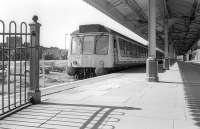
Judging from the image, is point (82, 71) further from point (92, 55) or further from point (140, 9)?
point (140, 9)

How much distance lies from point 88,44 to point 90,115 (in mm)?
12973

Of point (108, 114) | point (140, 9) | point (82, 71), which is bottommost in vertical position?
point (108, 114)

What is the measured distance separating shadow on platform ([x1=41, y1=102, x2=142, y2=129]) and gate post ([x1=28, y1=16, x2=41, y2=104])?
10.9 inches

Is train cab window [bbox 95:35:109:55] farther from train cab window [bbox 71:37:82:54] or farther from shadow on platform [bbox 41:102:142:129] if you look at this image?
shadow on platform [bbox 41:102:142:129]

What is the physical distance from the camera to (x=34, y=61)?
22.8 feet

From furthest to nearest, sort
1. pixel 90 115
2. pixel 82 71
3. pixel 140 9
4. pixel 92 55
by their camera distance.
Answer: pixel 140 9, pixel 82 71, pixel 92 55, pixel 90 115

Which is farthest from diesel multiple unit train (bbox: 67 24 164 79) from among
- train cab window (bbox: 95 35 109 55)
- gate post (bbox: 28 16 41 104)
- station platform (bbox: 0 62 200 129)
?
gate post (bbox: 28 16 41 104)

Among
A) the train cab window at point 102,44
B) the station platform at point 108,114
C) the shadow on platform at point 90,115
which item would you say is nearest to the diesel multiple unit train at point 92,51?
the train cab window at point 102,44

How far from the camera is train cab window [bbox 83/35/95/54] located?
60.4 ft

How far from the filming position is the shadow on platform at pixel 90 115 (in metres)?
5.09

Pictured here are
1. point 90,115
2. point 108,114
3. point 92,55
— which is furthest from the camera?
point 92,55

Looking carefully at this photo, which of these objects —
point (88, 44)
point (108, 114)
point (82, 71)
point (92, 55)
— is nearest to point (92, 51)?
point (92, 55)

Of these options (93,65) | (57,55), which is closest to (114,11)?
(93,65)

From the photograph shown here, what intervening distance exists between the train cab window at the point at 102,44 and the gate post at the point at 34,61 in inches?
453
